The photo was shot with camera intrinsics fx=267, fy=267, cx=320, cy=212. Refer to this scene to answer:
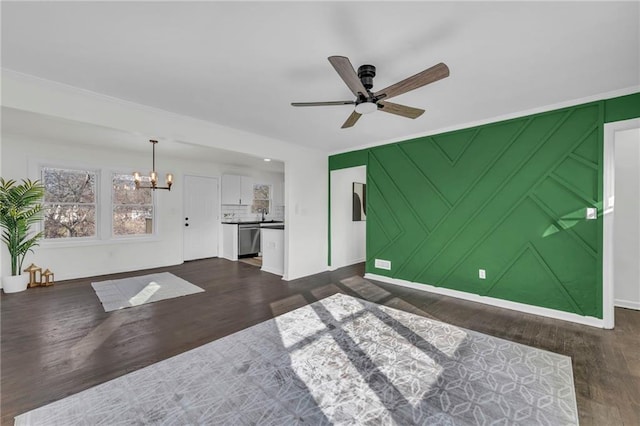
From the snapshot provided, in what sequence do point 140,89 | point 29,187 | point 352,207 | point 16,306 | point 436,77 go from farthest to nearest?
point 352,207 → point 29,187 → point 16,306 → point 140,89 → point 436,77

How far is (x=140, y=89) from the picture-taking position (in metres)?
2.70

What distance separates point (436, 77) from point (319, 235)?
12.9ft

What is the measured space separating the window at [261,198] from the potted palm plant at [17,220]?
446 centimetres

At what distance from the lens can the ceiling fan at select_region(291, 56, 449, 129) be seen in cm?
178

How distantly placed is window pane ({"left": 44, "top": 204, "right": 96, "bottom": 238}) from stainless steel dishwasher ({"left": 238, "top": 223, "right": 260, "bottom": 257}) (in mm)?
2925

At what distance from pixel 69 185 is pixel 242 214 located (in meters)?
3.70

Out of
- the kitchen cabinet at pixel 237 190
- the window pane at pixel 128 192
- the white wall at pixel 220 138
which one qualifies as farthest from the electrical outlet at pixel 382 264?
the window pane at pixel 128 192

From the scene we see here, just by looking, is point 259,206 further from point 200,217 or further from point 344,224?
point 344,224

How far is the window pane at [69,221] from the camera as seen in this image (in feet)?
16.0

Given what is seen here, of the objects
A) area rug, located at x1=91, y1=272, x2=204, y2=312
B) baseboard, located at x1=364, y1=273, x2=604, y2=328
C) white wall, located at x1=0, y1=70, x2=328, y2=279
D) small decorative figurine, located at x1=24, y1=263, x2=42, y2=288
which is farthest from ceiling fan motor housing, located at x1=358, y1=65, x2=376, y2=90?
small decorative figurine, located at x1=24, y1=263, x2=42, y2=288

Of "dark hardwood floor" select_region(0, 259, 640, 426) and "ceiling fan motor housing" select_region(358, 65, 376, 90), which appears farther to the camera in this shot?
"ceiling fan motor housing" select_region(358, 65, 376, 90)

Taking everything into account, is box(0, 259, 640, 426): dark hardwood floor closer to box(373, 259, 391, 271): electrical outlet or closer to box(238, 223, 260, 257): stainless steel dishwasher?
box(373, 259, 391, 271): electrical outlet

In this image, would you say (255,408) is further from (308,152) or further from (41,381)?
(308,152)

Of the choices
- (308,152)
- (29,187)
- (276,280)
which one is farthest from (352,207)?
(29,187)
